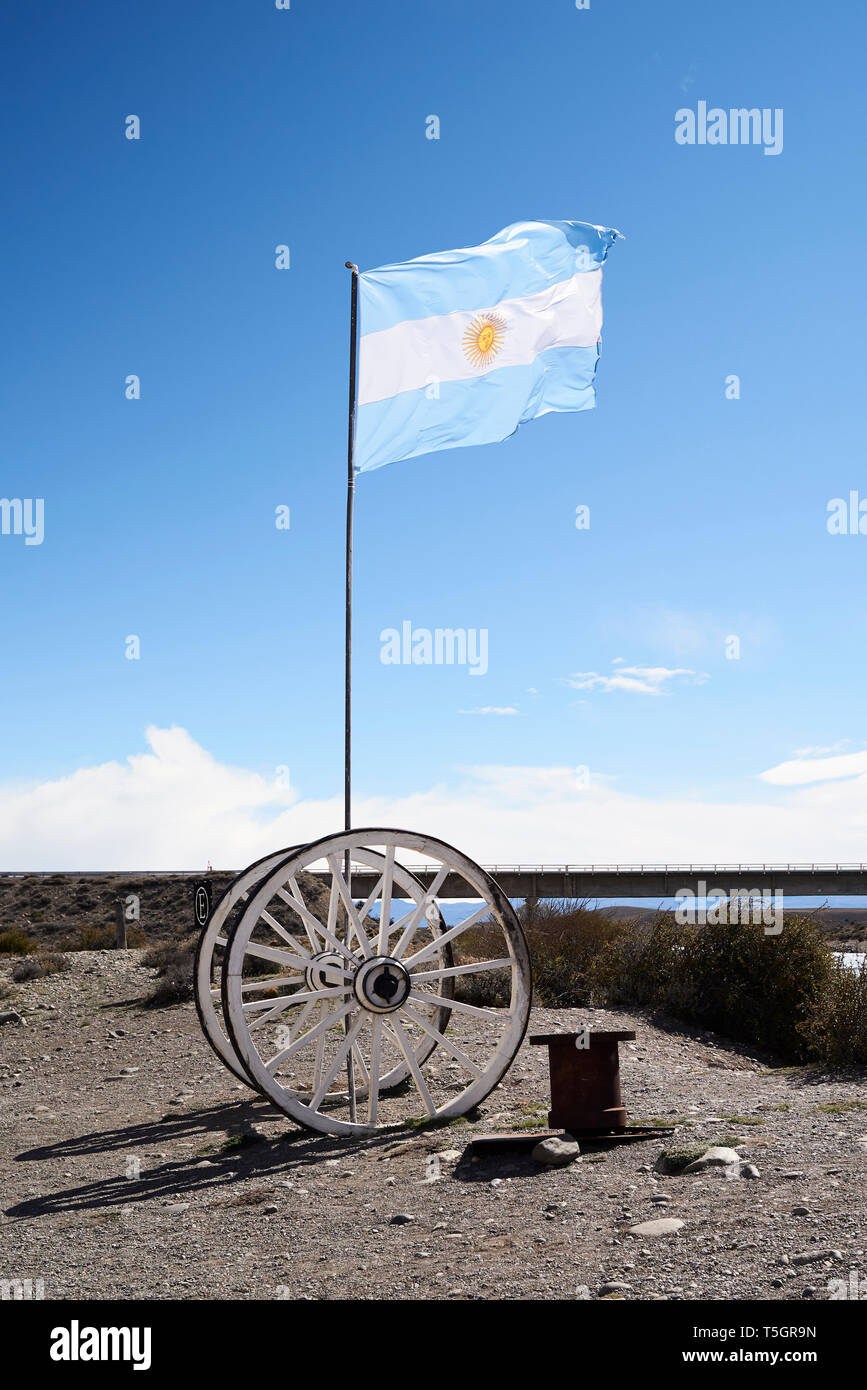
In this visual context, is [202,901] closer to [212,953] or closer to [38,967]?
[212,953]

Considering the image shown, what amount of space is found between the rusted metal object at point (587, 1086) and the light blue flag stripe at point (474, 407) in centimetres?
626

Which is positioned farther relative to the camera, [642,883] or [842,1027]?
[642,883]

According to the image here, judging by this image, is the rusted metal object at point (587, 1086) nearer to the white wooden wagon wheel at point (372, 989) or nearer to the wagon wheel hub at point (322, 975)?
the white wooden wagon wheel at point (372, 989)

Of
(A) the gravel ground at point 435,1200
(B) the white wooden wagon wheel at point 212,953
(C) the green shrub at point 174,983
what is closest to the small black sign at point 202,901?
(B) the white wooden wagon wheel at point 212,953

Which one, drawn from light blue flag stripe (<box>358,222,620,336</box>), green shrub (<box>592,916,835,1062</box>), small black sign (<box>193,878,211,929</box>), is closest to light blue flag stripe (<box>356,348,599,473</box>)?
light blue flag stripe (<box>358,222,620,336</box>)

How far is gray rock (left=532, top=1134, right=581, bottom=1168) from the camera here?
779 centimetres

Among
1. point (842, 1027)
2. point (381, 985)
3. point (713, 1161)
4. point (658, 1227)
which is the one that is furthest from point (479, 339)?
point (658, 1227)

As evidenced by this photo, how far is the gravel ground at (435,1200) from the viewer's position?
5469 millimetres

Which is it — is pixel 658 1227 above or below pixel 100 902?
above

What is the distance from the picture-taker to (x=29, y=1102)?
13359mm

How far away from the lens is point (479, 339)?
1204 centimetres

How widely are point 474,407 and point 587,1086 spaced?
23.5 ft

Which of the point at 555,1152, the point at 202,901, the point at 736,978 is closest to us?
the point at 555,1152
